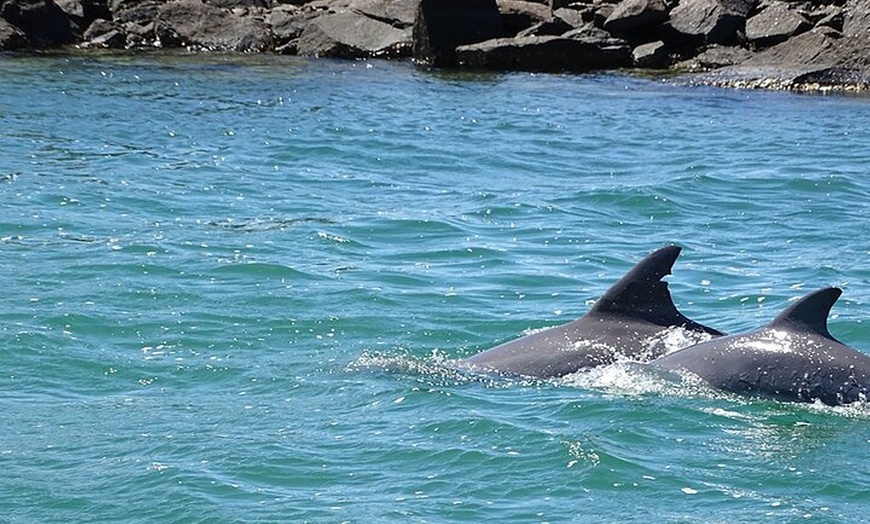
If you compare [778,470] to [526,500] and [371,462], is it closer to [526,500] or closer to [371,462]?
[526,500]

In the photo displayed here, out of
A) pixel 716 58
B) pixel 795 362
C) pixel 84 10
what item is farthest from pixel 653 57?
pixel 795 362

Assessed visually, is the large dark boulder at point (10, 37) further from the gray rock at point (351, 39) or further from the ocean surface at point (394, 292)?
the gray rock at point (351, 39)

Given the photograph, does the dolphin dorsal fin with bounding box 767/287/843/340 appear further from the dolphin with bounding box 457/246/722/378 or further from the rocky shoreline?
the rocky shoreline

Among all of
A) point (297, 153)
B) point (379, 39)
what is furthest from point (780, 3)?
point (297, 153)

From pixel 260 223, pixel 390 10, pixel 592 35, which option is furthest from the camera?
pixel 390 10

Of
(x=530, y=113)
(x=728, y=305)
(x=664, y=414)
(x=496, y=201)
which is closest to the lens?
(x=664, y=414)

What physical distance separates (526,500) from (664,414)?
1.48 metres

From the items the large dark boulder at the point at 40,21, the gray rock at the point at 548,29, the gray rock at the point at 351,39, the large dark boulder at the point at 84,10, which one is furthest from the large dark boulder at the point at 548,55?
the large dark boulder at the point at 84,10

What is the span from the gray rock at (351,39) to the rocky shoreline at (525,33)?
3cm

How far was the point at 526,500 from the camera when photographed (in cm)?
805

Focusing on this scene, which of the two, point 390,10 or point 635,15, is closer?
point 635,15

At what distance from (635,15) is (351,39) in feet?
18.4

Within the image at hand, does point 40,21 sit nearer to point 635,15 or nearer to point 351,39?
point 351,39

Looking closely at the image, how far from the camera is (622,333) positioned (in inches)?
391
